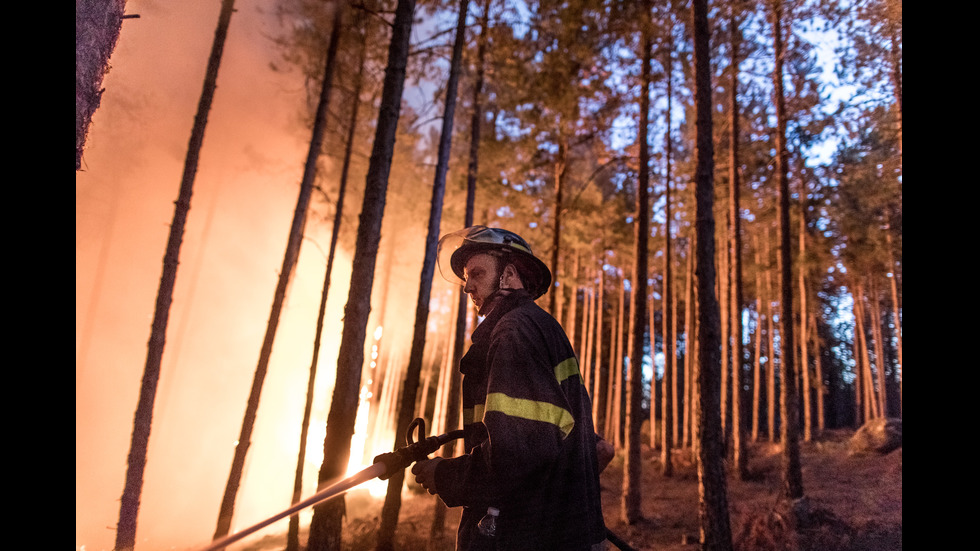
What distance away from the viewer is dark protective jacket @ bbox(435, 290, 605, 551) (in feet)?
6.07

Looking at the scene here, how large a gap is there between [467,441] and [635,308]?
8933mm

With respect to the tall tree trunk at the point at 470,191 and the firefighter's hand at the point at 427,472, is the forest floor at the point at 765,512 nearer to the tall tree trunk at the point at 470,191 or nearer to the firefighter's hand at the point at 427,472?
the tall tree trunk at the point at 470,191

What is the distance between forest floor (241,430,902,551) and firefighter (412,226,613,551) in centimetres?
467

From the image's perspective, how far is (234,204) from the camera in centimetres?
1792

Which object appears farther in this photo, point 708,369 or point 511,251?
point 708,369

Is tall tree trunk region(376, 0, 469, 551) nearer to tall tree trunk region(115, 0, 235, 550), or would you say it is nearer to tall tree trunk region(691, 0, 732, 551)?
tall tree trunk region(115, 0, 235, 550)

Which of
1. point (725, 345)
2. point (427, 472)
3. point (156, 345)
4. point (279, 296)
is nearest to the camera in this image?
point (427, 472)

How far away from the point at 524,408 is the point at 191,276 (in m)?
22.5

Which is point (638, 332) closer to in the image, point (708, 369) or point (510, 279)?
point (708, 369)

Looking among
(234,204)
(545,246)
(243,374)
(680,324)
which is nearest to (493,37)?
(545,246)

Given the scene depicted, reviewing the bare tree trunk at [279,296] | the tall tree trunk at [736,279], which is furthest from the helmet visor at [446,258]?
the tall tree trunk at [736,279]

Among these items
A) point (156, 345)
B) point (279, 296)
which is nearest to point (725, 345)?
point (279, 296)

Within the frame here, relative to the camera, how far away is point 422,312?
352 inches
